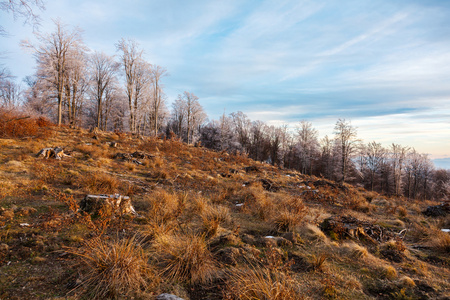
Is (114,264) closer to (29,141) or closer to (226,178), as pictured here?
(226,178)

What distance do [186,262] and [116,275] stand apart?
0.98 meters

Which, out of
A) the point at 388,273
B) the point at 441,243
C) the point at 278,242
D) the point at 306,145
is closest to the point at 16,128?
the point at 278,242

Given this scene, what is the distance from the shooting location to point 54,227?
159 inches

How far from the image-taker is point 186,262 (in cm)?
318

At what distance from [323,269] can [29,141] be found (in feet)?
50.9

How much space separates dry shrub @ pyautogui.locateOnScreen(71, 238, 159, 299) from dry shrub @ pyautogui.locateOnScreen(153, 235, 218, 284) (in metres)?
0.28

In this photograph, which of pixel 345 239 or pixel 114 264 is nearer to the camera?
pixel 114 264

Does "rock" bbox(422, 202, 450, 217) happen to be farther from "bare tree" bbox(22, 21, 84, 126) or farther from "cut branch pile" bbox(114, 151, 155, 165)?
"bare tree" bbox(22, 21, 84, 126)

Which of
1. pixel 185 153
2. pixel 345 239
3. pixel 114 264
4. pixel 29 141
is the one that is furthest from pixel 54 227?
pixel 185 153

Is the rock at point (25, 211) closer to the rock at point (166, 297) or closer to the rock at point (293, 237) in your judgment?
the rock at point (166, 297)

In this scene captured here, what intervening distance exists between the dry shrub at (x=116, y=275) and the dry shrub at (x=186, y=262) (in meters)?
0.28

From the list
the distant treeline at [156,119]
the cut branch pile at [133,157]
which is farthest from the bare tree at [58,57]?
the cut branch pile at [133,157]

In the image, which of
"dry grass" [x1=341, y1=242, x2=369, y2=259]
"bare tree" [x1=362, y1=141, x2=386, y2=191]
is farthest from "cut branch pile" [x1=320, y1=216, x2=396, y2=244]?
"bare tree" [x1=362, y1=141, x2=386, y2=191]

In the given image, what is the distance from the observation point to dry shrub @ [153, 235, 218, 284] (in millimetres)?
3012
